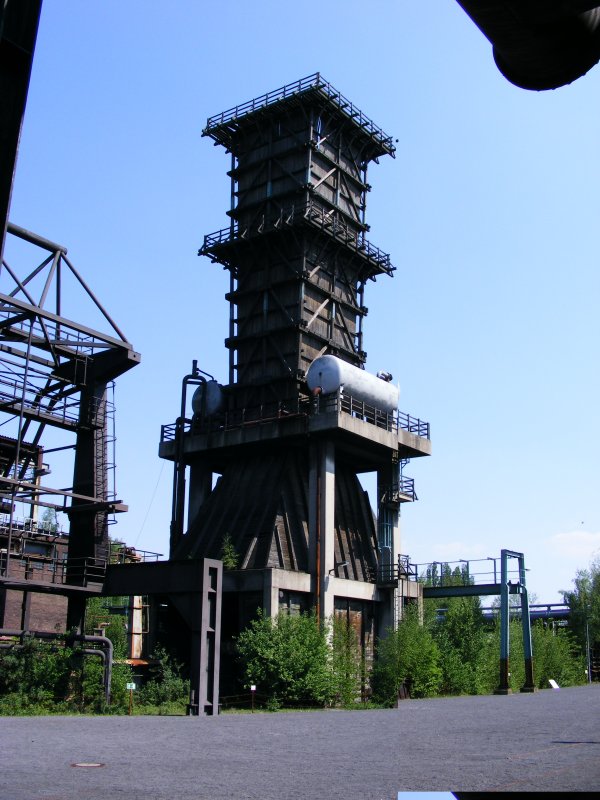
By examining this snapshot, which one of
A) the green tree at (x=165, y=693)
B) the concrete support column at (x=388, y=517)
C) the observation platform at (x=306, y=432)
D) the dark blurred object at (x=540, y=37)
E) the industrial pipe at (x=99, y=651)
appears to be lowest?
the green tree at (x=165, y=693)

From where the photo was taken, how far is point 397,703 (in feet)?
110

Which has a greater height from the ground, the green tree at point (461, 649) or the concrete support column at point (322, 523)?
the concrete support column at point (322, 523)

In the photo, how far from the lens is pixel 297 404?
4203cm

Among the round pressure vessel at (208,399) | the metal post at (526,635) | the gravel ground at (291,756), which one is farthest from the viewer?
the round pressure vessel at (208,399)

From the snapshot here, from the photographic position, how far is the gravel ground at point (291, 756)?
10.6 meters

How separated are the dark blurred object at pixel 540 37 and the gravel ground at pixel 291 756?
8648 mm

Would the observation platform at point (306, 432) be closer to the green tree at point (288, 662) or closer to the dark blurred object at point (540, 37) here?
the green tree at point (288, 662)

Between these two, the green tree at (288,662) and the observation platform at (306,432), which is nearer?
the green tree at (288,662)

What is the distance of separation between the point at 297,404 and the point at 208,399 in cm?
619

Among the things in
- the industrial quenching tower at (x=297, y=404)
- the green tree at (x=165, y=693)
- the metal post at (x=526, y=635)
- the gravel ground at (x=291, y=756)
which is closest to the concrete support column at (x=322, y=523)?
the industrial quenching tower at (x=297, y=404)

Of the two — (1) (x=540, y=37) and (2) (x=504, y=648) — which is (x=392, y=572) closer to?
(2) (x=504, y=648)

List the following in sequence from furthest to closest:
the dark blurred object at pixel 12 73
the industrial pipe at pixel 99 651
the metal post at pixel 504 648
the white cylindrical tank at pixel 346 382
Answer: the metal post at pixel 504 648, the white cylindrical tank at pixel 346 382, the industrial pipe at pixel 99 651, the dark blurred object at pixel 12 73

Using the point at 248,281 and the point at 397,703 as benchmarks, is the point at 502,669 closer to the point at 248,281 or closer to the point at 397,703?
the point at 397,703

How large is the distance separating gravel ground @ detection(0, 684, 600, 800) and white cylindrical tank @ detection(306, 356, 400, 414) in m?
19.3
